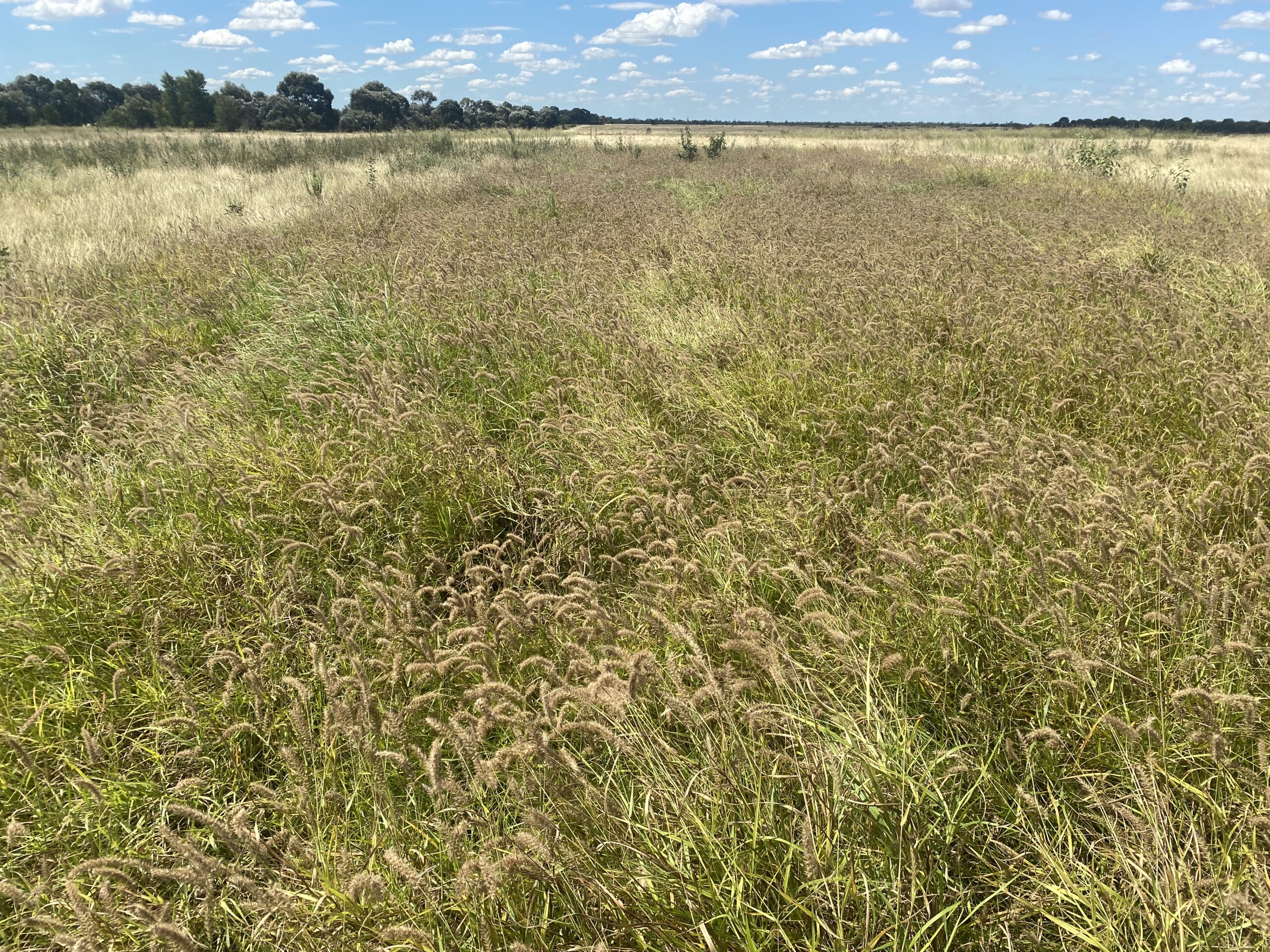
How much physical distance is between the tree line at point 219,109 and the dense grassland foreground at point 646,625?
40.4 metres

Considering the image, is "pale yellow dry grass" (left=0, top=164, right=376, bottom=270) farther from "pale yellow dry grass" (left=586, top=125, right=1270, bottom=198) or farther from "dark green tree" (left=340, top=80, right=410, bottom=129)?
"dark green tree" (left=340, top=80, right=410, bottom=129)

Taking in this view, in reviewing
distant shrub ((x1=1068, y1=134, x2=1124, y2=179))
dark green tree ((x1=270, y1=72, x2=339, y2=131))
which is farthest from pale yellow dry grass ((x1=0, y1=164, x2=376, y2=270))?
dark green tree ((x1=270, y1=72, x2=339, y2=131))

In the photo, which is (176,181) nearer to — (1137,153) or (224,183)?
(224,183)

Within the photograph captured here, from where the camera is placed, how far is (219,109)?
1715 inches

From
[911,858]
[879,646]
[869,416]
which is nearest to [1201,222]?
[869,416]

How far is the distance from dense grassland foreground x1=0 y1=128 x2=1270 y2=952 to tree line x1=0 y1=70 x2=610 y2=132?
40.4 m

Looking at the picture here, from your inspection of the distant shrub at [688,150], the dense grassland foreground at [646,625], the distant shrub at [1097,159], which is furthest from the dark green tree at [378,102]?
Answer: the dense grassland foreground at [646,625]

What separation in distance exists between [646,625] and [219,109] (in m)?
56.6

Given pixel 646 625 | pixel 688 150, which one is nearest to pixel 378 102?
pixel 688 150

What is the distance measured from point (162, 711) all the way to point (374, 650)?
2.51 ft

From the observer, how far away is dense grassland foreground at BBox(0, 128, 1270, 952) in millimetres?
1631

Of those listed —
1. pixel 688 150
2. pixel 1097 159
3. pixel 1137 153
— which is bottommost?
pixel 1097 159

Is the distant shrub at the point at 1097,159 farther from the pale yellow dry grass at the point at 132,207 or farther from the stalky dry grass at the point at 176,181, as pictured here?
the pale yellow dry grass at the point at 132,207

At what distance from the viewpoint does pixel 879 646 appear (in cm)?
236
